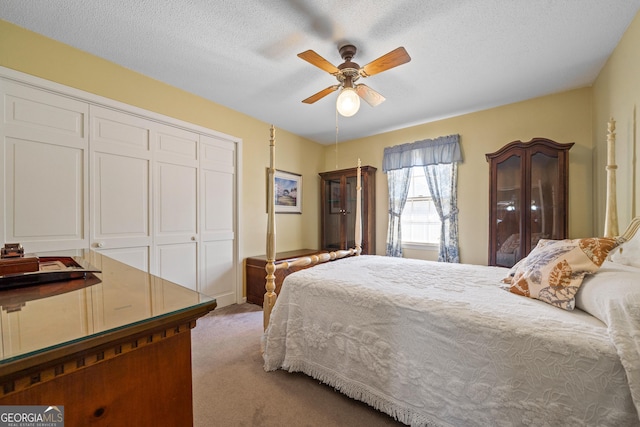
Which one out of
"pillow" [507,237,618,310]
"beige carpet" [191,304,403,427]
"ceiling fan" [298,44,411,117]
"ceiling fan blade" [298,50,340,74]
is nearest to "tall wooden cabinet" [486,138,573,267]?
"pillow" [507,237,618,310]

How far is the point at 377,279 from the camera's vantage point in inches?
74.7

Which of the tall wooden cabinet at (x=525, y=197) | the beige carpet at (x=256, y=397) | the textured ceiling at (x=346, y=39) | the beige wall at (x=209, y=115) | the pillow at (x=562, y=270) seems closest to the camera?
the pillow at (x=562, y=270)

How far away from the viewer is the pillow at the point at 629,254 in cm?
132

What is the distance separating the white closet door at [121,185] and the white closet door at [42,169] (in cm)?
9

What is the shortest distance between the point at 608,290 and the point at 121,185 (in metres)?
3.47

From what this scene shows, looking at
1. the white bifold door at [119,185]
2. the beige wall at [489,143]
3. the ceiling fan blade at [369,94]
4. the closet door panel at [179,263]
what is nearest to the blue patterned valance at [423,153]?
the beige wall at [489,143]

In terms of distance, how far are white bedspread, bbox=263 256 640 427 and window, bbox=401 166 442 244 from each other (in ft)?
5.54

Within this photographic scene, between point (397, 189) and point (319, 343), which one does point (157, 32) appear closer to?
point (319, 343)

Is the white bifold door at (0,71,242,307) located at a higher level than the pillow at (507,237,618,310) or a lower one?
higher

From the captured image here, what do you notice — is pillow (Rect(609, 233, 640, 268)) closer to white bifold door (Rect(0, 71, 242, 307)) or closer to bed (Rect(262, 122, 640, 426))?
bed (Rect(262, 122, 640, 426))

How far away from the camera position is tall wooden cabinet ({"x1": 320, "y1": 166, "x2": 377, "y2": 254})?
13.4 ft

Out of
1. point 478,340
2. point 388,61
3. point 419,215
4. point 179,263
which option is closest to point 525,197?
point 419,215
